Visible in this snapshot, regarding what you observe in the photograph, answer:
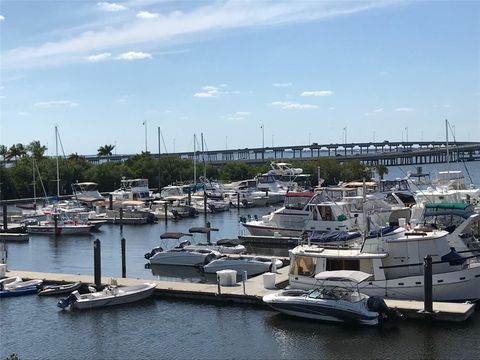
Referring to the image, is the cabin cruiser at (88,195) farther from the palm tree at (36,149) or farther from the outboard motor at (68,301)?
the outboard motor at (68,301)

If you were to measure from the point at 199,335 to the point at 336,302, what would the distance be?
606 cm

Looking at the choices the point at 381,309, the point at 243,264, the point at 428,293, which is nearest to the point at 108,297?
the point at 243,264

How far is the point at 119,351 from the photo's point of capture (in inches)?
1077

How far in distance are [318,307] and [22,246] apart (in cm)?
3838

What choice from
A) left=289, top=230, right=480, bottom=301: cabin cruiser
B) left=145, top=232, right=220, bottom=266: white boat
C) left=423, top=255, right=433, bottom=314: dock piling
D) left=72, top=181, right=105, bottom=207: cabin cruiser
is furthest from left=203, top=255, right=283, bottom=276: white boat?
left=72, top=181, right=105, bottom=207: cabin cruiser

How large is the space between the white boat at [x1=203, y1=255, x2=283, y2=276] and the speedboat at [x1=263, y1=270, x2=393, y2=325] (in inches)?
354

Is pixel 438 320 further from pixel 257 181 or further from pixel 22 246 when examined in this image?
pixel 257 181

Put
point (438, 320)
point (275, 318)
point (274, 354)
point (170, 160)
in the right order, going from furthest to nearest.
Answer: point (170, 160) < point (275, 318) < point (438, 320) < point (274, 354)

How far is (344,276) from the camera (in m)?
29.9

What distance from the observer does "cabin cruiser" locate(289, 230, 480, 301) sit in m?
30.7

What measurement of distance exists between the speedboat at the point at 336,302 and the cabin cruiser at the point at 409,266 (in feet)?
3.16

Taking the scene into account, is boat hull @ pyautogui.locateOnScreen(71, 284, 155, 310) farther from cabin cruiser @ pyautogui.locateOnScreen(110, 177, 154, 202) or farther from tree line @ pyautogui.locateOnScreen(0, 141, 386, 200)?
tree line @ pyautogui.locateOnScreen(0, 141, 386, 200)

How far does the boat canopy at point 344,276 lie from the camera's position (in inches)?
1166

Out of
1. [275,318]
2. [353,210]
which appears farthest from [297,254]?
[353,210]
